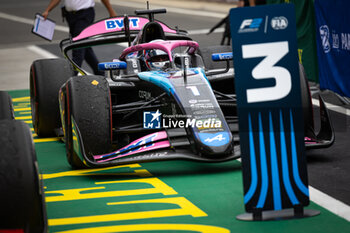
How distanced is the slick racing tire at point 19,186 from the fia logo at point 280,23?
5.86 feet

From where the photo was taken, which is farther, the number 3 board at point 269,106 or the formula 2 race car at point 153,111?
the formula 2 race car at point 153,111

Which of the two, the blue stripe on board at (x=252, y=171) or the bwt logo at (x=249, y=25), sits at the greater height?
the bwt logo at (x=249, y=25)

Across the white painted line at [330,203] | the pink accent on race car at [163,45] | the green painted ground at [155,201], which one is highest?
the pink accent on race car at [163,45]

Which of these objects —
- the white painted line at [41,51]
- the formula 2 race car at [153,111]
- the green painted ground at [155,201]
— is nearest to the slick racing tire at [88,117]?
the formula 2 race car at [153,111]

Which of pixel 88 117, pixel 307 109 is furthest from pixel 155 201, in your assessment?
pixel 307 109

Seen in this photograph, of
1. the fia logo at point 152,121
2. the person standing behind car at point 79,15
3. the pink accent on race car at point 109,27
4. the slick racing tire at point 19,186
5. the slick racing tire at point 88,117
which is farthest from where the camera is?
the person standing behind car at point 79,15

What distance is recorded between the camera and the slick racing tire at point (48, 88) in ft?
27.9

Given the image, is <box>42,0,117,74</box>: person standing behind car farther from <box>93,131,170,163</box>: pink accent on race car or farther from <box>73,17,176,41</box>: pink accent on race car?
<box>93,131,170,163</box>: pink accent on race car

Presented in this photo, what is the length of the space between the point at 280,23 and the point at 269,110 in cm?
59

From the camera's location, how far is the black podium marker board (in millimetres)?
4965

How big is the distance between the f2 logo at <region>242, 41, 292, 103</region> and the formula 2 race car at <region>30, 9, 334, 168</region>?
56.6 inches

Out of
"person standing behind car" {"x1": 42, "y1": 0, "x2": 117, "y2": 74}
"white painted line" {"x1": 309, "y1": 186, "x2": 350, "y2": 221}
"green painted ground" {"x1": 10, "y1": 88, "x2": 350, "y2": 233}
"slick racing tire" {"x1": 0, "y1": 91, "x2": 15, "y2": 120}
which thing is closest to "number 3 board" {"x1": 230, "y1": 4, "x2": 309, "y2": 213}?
"green painted ground" {"x1": 10, "y1": 88, "x2": 350, "y2": 233}

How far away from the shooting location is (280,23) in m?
4.99

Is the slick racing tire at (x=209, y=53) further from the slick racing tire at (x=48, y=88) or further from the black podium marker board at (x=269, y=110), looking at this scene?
the black podium marker board at (x=269, y=110)
